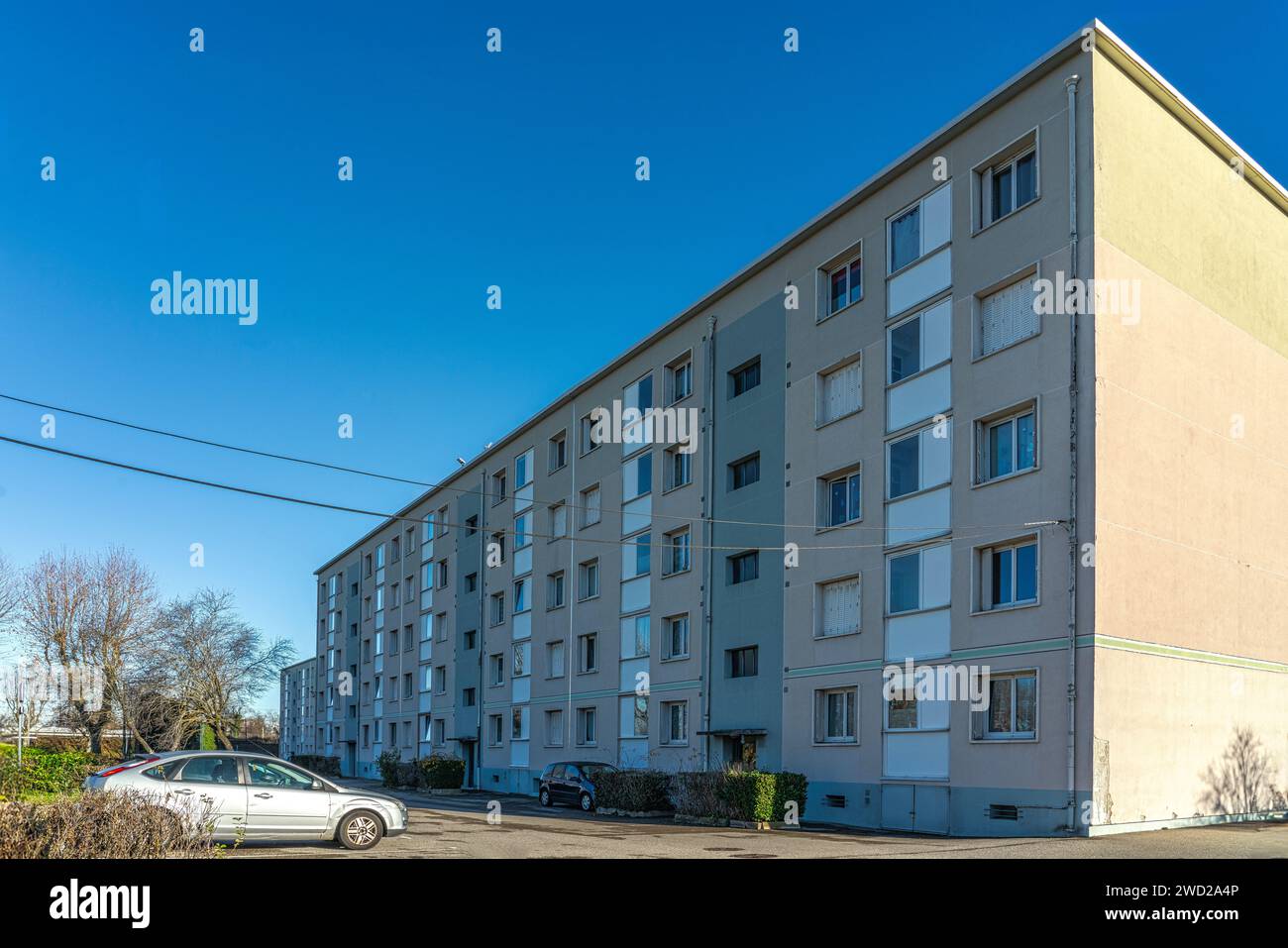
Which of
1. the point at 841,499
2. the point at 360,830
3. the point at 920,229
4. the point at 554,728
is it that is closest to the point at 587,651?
the point at 554,728

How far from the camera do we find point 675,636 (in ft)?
117

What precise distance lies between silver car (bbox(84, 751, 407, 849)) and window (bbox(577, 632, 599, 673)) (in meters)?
23.4

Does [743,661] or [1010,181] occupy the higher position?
[1010,181]

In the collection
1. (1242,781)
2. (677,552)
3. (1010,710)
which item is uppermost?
(677,552)

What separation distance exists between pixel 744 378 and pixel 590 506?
10.6 metres

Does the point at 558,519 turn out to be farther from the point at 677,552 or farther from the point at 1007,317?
the point at 1007,317

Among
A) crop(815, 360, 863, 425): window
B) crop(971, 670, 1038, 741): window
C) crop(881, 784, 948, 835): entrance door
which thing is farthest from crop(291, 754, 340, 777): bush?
crop(971, 670, 1038, 741): window

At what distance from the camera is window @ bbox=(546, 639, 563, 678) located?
43.3 m

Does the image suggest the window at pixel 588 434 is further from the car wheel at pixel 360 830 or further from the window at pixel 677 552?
the car wheel at pixel 360 830

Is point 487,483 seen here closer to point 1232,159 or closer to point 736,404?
point 736,404

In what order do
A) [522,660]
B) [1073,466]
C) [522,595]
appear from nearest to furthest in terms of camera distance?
[1073,466], [522,660], [522,595]

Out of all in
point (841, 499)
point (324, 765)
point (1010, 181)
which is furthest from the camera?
point (324, 765)

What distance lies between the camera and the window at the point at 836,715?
2680 centimetres
